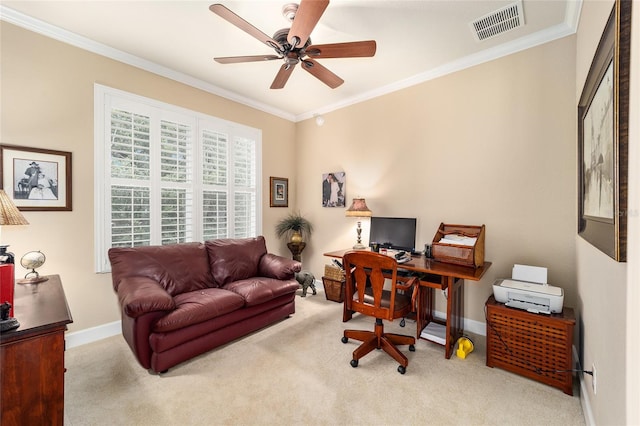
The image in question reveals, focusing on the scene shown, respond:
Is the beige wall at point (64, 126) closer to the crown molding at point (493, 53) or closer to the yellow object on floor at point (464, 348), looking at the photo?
the crown molding at point (493, 53)

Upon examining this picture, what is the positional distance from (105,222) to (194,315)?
1.50 m

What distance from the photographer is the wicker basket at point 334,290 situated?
3807 millimetres

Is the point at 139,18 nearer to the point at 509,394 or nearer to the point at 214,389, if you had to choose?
the point at 214,389

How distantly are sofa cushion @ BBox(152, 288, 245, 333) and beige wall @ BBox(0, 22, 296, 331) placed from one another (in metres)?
1.00

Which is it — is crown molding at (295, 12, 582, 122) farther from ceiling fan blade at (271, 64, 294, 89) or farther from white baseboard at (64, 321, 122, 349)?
white baseboard at (64, 321, 122, 349)

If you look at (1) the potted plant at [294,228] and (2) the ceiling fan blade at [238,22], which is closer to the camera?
(2) the ceiling fan blade at [238,22]

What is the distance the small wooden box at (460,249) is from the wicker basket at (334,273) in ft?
4.57

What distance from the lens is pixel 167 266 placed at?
278cm

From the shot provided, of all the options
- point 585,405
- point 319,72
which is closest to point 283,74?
point 319,72

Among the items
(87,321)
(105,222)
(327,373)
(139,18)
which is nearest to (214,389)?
(327,373)

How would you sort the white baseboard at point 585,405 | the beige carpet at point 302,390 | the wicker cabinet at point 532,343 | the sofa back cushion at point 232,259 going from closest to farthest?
1. the white baseboard at point 585,405
2. the beige carpet at point 302,390
3. the wicker cabinet at point 532,343
4. the sofa back cushion at point 232,259

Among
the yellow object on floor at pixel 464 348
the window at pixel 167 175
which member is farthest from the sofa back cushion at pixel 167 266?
the yellow object on floor at pixel 464 348

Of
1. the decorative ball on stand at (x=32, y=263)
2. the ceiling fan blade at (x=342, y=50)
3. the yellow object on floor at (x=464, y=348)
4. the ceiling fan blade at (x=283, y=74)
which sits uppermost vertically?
the ceiling fan blade at (x=283, y=74)

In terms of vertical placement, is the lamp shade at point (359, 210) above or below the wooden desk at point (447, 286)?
above
